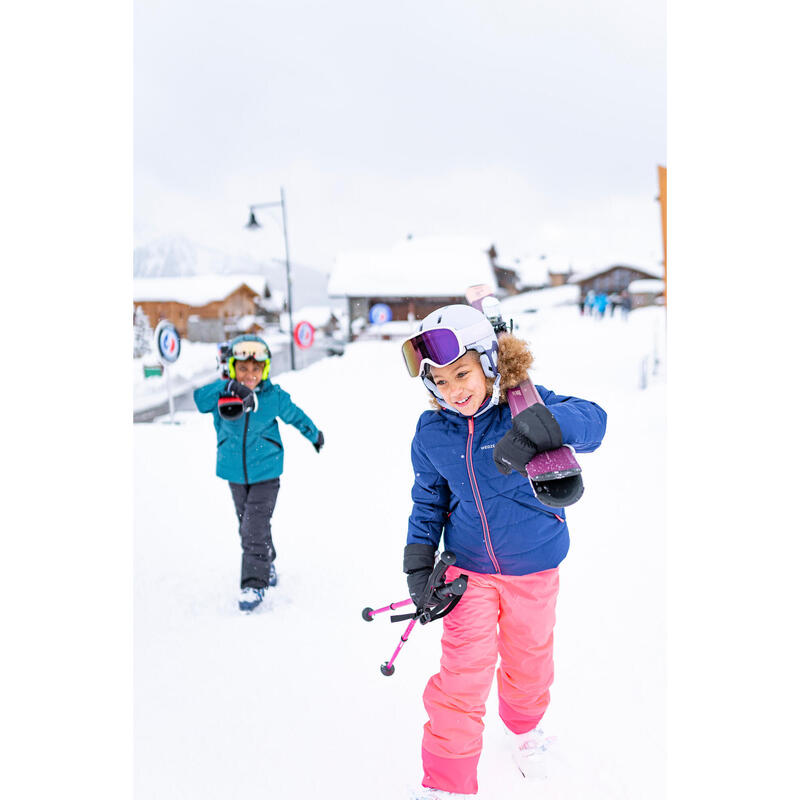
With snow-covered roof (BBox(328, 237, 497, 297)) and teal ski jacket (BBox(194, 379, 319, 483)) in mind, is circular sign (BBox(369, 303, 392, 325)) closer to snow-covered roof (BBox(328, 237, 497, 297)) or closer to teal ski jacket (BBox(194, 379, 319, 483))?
snow-covered roof (BBox(328, 237, 497, 297))

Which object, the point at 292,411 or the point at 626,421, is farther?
the point at 626,421

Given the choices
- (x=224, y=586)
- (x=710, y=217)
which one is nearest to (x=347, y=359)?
(x=224, y=586)

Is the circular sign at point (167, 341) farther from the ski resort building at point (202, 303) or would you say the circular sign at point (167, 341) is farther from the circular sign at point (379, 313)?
the ski resort building at point (202, 303)

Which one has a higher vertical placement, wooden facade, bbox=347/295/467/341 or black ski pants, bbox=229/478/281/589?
wooden facade, bbox=347/295/467/341

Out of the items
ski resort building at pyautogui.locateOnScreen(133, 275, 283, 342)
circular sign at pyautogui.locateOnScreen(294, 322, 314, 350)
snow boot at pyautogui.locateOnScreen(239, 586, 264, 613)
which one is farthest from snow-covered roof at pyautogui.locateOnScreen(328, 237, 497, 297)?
ski resort building at pyautogui.locateOnScreen(133, 275, 283, 342)

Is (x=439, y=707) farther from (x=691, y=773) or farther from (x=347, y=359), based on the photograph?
(x=347, y=359)

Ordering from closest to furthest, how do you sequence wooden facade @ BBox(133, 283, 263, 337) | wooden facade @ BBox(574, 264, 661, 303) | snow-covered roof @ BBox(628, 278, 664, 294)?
wooden facade @ BBox(133, 283, 263, 337), snow-covered roof @ BBox(628, 278, 664, 294), wooden facade @ BBox(574, 264, 661, 303)

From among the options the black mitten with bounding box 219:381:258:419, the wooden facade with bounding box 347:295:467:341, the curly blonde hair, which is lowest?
the black mitten with bounding box 219:381:258:419

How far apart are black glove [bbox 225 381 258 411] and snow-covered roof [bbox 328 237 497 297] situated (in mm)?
12888

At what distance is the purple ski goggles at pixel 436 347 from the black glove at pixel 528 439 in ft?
1.04

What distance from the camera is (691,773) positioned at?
1.44 m

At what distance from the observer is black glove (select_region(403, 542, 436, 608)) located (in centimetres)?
186

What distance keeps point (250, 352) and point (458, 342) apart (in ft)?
6.17

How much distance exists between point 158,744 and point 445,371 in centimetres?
184
